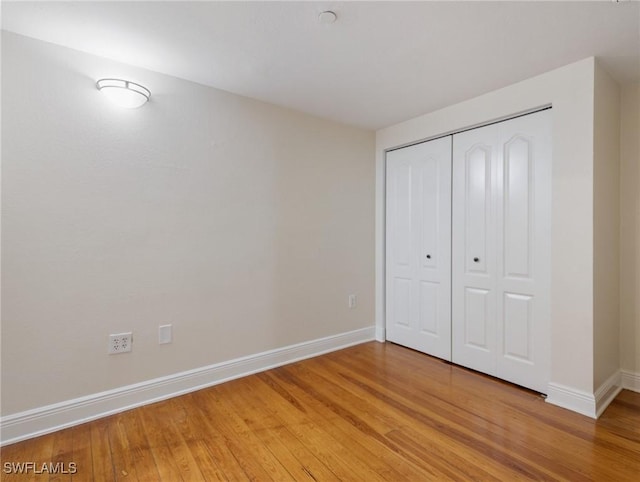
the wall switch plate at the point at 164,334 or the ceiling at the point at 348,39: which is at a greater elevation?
the ceiling at the point at 348,39

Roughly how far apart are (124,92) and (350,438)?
251 centimetres

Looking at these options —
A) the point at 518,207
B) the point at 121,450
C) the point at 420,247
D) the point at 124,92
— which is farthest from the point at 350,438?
the point at 124,92

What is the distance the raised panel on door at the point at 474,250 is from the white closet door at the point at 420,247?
9 cm

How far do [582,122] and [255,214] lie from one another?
2.42 meters

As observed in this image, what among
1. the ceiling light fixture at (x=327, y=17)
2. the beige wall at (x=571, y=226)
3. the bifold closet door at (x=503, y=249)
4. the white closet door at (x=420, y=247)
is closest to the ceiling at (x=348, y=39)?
the ceiling light fixture at (x=327, y=17)

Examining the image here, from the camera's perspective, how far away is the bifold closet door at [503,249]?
7.86 feet

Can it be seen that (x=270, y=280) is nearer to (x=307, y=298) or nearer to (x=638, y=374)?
(x=307, y=298)

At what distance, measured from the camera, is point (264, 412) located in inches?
85.4

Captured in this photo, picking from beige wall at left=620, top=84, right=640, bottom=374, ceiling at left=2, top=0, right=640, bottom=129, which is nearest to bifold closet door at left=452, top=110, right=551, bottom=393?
ceiling at left=2, top=0, right=640, bottom=129

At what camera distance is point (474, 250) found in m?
2.81

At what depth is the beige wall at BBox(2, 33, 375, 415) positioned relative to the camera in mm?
1900

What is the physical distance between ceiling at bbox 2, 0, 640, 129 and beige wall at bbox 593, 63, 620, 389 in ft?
0.88

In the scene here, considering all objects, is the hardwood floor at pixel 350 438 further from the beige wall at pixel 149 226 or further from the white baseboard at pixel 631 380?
the beige wall at pixel 149 226

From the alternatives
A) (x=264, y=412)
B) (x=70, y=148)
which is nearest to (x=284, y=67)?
(x=70, y=148)
